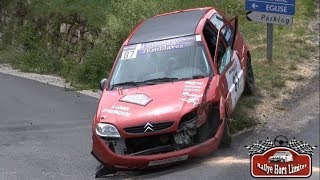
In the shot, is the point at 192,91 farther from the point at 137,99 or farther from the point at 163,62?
the point at 163,62

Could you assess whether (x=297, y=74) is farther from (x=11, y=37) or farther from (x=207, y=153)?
(x=11, y=37)

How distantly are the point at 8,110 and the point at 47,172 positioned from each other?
510 cm

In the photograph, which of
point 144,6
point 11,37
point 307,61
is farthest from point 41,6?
point 307,61

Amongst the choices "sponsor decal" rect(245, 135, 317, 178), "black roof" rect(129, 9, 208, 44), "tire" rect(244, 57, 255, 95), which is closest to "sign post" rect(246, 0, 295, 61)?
"tire" rect(244, 57, 255, 95)

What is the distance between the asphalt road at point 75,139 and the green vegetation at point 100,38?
0.76m

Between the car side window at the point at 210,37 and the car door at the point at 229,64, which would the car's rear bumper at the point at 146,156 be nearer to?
the car door at the point at 229,64

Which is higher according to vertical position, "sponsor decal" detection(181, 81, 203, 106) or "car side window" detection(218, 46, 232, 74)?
"sponsor decal" detection(181, 81, 203, 106)

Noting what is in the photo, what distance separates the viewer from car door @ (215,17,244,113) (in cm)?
837

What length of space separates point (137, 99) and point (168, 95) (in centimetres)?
42

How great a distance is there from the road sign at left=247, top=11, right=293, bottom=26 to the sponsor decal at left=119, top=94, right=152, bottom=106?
5394 mm

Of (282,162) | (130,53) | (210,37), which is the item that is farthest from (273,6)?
(282,162)

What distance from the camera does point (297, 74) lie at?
1114 centimetres

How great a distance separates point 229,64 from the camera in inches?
344

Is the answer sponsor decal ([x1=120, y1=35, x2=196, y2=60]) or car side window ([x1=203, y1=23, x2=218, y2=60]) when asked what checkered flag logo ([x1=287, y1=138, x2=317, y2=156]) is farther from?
sponsor decal ([x1=120, y1=35, x2=196, y2=60])
